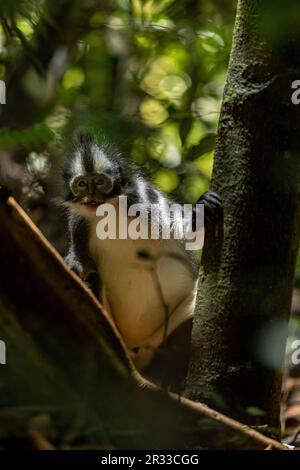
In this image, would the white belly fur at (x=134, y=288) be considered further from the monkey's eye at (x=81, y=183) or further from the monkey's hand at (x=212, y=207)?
the monkey's hand at (x=212, y=207)

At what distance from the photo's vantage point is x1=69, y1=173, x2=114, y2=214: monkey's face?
3459 mm

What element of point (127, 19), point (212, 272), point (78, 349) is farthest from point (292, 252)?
point (127, 19)

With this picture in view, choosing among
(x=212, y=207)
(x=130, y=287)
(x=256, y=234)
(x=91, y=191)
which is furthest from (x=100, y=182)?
(x=256, y=234)

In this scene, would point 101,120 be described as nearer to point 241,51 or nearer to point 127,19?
point 127,19

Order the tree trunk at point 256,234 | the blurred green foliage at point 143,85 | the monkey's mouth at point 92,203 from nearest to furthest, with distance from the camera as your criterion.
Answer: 1. the tree trunk at point 256,234
2. the monkey's mouth at point 92,203
3. the blurred green foliage at point 143,85

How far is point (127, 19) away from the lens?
4.61 meters

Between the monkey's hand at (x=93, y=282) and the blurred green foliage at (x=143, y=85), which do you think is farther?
the blurred green foliage at (x=143, y=85)

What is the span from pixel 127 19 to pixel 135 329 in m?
2.03

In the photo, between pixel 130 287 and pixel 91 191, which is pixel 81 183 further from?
pixel 130 287

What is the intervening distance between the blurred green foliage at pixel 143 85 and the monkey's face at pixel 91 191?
14.6 inches

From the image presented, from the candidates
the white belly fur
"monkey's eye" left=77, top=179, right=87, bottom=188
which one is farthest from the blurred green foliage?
the white belly fur

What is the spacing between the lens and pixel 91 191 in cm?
348

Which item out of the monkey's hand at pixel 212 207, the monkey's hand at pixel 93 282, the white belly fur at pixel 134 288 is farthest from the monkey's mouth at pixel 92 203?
the monkey's hand at pixel 212 207

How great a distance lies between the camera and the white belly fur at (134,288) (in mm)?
3494
